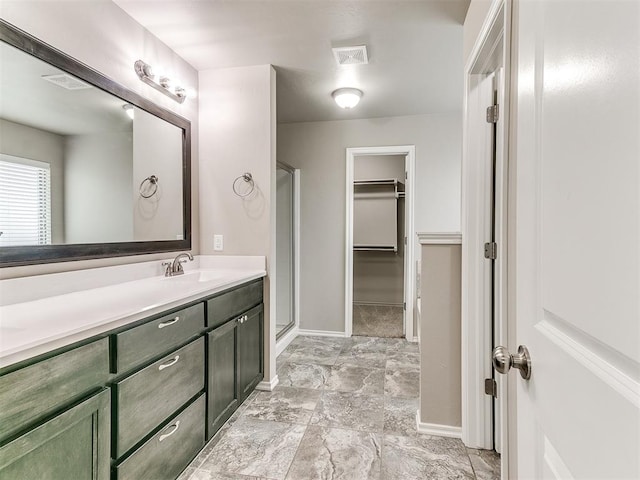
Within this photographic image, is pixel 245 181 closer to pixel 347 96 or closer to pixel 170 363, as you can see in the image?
pixel 347 96

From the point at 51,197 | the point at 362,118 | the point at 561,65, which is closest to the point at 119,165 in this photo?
the point at 51,197

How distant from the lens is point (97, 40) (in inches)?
67.1

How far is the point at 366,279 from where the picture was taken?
5406 millimetres

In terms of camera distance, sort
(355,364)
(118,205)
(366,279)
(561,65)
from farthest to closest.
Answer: (366,279) → (355,364) → (118,205) → (561,65)

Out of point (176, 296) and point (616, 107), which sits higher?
point (616, 107)

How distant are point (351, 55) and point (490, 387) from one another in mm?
2312

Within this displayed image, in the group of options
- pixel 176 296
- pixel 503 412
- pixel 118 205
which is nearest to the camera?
pixel 503 412

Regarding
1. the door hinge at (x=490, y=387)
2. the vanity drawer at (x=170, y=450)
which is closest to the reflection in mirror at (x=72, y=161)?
the vanity drawer at (x=170, y=450)

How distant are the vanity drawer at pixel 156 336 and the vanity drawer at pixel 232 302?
99mm

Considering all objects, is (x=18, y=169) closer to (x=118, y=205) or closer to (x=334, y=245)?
(x=118, y=205)

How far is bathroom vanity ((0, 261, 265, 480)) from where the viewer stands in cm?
90

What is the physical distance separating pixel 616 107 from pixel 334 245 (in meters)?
3.43

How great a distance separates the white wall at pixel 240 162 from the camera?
8.03ft

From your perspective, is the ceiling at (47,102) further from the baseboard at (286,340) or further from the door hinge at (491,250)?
the baseboard at (286,340)
